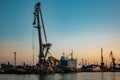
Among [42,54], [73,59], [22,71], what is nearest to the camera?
[42,54]

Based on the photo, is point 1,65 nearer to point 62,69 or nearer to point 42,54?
point 62,69

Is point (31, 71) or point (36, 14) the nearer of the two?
point (36, 14)

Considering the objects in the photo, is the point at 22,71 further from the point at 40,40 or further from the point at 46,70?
the point at 40,40

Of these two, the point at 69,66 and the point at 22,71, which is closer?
the point at 22,71

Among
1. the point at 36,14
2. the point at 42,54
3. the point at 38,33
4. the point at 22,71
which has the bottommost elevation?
the point at 22,71

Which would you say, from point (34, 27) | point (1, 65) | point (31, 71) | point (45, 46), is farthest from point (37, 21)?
point (1, 65)

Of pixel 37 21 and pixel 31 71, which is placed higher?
pixel 37 21

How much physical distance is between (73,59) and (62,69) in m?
21.8

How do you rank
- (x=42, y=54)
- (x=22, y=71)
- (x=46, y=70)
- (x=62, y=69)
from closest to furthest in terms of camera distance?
(x=42, y=54) → (x=46, y=70) → (x=22, y=71) → (x=62, y=69)

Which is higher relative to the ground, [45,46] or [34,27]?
[34,27]

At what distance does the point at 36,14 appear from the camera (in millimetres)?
130250

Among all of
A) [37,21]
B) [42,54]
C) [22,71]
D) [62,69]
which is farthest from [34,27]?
[62,69]

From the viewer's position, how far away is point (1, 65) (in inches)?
7520

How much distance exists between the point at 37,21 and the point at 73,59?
254ft
